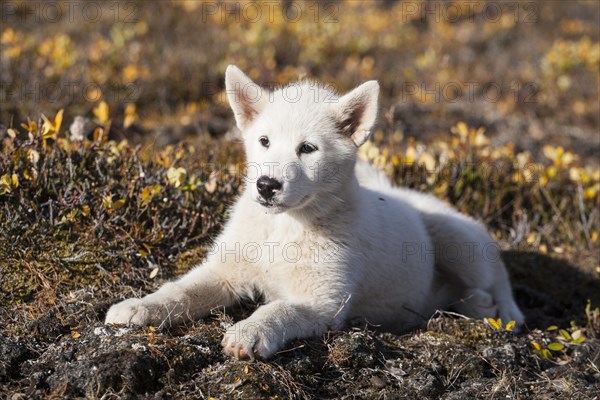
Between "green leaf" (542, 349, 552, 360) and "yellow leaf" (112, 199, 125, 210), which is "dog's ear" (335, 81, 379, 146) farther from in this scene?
"green leaf" (542, 349, 552, 360)

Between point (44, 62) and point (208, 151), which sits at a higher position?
point (44, 62)

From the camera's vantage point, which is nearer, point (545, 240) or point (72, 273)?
point (72, 273)

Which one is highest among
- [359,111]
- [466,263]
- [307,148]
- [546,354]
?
[359,111]

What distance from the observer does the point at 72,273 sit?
4027 mm

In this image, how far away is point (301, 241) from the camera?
388cm

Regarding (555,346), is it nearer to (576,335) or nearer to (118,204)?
(576,335)

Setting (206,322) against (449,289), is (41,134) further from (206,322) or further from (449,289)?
(449,289)

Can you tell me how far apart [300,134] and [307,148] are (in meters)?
0.09

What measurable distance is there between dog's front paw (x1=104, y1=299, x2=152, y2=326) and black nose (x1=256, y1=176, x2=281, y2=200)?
840 mm

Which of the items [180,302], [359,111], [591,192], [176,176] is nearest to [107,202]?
[176,176]

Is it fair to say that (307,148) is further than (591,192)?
No

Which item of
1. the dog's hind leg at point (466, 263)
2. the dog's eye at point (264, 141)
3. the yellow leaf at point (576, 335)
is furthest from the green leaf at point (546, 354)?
the dog's eye at point (264, 141)

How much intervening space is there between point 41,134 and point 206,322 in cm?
178

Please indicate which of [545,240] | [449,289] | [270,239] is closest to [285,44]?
[545,240]
